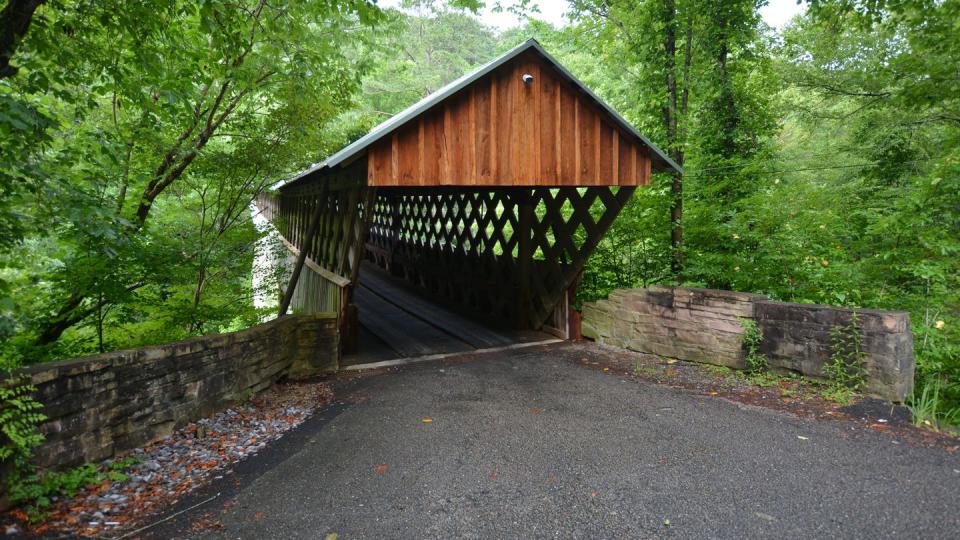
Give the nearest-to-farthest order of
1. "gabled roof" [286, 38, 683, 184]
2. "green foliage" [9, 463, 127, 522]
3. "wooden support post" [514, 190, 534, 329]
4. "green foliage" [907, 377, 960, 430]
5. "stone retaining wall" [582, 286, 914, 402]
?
"green foliage" [9, 463, 127, 522] < "green foliage" [907, 377, 960, 430] < "stone retaining wall" [582, 286, 914, 402] < "gabled roof" [286, 38, 683, 184] < "wooden support post" [514, 190, 534, 329]

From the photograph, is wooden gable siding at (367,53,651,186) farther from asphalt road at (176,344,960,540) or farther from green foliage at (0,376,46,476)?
green foliage at (0,376,46,476)

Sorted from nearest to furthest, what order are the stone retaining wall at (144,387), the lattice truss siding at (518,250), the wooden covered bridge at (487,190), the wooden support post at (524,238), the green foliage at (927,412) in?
the stone retaining wall at (144,387) → the green foliage at (927,412) → the wooden covered bridge at (487,190) → the lattice truss siding at (518,250) → the wooden support post at (524,238)

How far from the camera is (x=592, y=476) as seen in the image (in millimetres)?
3420

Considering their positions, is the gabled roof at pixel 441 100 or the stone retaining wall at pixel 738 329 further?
the gabled roof at pixel 441 100

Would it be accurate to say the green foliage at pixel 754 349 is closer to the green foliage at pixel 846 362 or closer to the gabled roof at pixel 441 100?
the green foliage at pixel 846 362

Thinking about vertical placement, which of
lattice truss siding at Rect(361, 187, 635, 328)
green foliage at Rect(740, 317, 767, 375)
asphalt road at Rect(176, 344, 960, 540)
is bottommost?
asphalt road at Rect(176, 344, 960, 540)

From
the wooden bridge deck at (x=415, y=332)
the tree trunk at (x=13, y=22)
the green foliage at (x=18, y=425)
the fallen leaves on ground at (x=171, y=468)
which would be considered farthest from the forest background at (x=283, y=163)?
the wooden bridge deck at (x=415, y=332)

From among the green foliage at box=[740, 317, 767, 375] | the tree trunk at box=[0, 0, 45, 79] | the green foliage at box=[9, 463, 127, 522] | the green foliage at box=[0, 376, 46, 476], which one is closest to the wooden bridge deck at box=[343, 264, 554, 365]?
the green foliage at box=[740, 317, 767, 375]

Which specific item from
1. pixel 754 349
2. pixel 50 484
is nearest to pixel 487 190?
pixel 754 349

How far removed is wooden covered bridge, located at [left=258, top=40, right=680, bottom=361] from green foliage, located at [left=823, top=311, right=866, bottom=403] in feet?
9.83

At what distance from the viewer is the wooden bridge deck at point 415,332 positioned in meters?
7.37

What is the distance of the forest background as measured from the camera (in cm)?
427

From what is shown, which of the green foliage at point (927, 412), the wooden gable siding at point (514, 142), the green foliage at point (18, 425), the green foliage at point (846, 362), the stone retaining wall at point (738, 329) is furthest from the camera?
the wooden gable siding at point (514, 142)

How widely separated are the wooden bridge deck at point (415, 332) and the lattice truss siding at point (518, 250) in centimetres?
50
